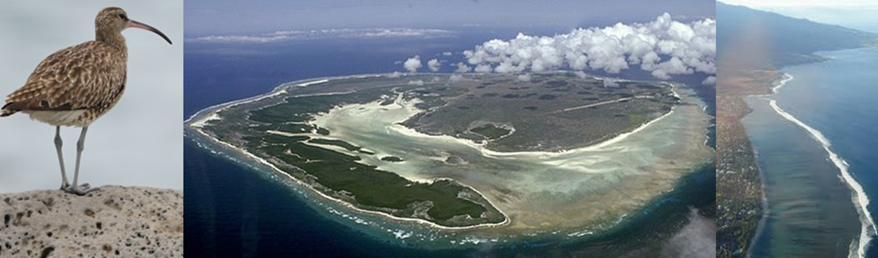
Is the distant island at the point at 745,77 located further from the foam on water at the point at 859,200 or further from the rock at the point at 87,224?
the rock at the point at 87,224

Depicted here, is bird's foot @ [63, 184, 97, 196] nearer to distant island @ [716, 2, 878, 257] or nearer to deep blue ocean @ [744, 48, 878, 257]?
distant island @ [716, 2, 878, 257]

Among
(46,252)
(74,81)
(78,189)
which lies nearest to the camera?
(74,81)

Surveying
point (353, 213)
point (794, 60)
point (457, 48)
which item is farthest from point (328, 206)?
point (794, 60)

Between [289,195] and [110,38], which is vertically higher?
[110,38]

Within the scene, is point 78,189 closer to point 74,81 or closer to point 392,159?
point 74,81

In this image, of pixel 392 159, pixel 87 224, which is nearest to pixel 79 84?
pixel 87 224

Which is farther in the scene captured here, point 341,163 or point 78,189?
point 341,163

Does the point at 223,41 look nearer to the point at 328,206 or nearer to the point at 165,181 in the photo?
the point at 165,181
